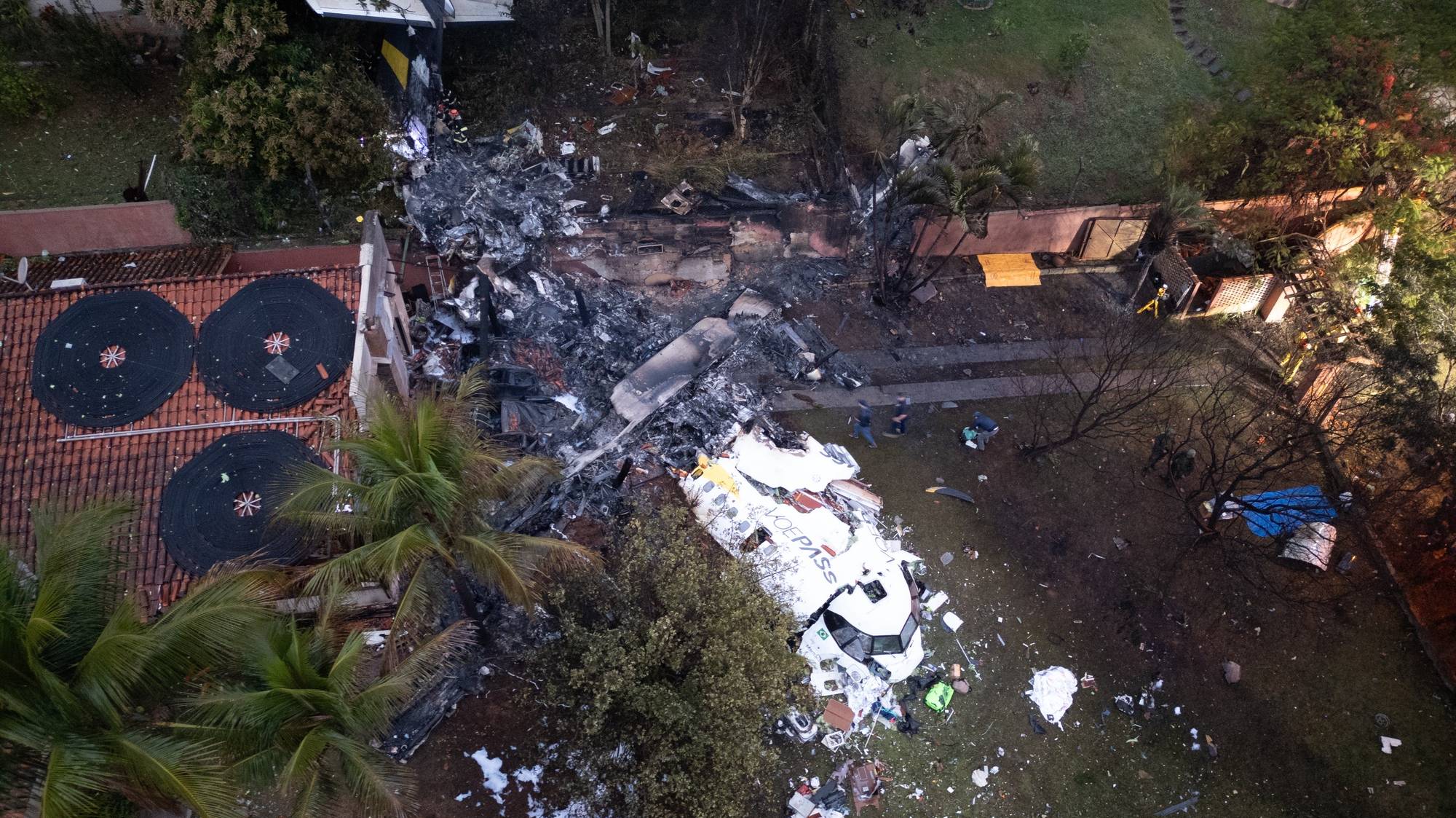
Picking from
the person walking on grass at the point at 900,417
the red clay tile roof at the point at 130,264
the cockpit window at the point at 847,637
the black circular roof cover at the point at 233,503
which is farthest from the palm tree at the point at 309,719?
the person walking on grass at the point at 900,417

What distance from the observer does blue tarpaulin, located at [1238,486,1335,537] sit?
16.5 metres

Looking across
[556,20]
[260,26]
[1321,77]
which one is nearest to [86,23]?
[260,26]

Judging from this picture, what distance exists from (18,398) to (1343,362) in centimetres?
2445

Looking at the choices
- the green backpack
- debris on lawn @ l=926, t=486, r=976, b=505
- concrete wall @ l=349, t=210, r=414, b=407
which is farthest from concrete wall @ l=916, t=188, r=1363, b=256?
concrete wall @ l=349, t=210, r=414, b=407

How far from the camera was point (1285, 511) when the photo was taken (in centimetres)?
1638

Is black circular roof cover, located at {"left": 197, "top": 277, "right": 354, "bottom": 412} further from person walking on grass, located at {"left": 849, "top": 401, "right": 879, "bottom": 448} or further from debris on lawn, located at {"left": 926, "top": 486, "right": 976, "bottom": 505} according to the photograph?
debris on lawn, located at {"left": 926, "top": 486, "right": 976, "bottom": 505}

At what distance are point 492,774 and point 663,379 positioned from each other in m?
7.89

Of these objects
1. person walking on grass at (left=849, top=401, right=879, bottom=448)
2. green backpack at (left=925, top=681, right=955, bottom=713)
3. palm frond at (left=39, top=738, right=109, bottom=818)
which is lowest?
green backpack at (left=925, top=681, right=955, bottom=713)

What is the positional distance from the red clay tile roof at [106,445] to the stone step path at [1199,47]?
80.0 ft

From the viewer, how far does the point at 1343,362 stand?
18188 millimetres

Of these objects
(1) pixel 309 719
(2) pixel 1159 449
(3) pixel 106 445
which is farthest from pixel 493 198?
(2) pixel 1159 449

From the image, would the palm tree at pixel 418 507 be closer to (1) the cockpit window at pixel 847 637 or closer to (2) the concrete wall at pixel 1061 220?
(1) the cockpit window at pixel 847 637

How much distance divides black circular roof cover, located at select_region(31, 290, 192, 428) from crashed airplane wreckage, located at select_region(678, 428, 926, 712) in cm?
888

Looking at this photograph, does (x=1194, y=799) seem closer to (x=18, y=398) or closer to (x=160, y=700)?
(x=160, y=700)
